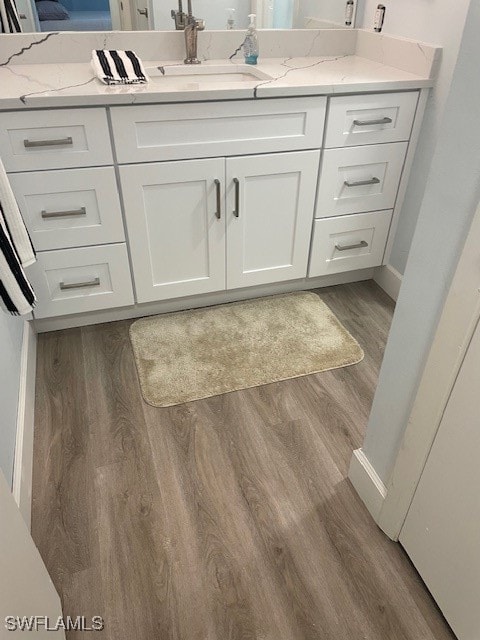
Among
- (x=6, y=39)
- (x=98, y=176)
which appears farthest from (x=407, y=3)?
(x=6, y=39)

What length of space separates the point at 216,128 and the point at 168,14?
0.68m

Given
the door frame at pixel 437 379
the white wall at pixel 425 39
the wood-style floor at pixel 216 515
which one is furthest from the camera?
the white wall at pixel 425 39

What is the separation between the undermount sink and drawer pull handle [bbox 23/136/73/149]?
56 centimetres

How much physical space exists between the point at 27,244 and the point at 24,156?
1.31 ft

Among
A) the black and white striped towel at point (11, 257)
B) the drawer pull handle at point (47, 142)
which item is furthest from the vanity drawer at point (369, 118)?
the black and white striped towel at point (11, 257)

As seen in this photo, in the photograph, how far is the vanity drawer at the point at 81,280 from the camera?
1.84 m

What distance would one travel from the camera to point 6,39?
1.86 m

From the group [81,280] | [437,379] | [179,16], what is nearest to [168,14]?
[179,16]

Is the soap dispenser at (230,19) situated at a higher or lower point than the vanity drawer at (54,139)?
higher

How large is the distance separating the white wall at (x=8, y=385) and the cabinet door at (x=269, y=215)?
0.91 m

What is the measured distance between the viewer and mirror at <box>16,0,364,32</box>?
187cm

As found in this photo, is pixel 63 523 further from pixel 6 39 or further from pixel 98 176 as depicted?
pixel 6 39

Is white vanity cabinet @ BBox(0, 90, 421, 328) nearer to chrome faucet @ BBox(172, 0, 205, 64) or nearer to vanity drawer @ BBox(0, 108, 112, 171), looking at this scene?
vanity drawer @ BBox(0, 108, 112, 171)

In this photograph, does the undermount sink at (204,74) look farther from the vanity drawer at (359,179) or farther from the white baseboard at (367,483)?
the white baseboard at (367,483)
